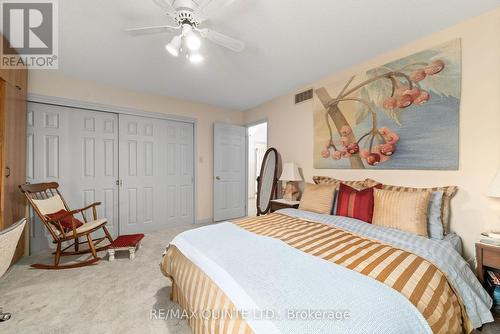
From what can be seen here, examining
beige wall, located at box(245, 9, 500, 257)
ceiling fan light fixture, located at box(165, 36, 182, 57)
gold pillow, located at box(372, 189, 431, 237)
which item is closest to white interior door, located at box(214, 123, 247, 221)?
ceiling fan light fixture, located at box(165, 36, 182, 57)

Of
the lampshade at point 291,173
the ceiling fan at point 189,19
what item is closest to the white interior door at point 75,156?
the ceiling fan at point 189,19

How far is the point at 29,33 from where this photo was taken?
2.09m

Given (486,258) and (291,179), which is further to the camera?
(291,179)

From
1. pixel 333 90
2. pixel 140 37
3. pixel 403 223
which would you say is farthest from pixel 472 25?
pixel 140 37

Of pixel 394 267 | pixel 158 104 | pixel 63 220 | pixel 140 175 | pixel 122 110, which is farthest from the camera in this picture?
pixel 158 104

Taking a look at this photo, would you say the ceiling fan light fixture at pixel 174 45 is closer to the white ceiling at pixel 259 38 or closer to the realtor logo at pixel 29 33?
the white ceiling at pixel 259 38

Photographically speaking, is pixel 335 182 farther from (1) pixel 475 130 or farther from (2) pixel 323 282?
(2) pixel 323 282

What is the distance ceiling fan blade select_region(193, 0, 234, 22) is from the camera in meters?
1.52

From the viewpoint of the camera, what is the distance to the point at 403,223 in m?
1.83

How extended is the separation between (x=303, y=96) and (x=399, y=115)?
1453mm

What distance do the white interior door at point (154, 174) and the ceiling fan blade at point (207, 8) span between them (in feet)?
8.47

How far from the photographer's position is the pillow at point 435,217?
1.80m

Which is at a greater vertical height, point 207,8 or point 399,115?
point 207,8

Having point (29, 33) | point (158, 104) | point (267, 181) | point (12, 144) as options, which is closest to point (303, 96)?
point (267, 181)
